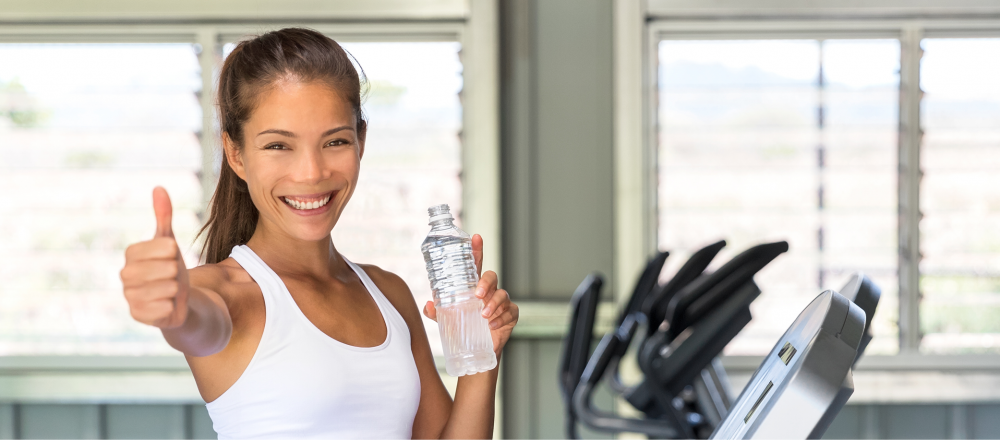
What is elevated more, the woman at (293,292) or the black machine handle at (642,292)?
the woman at (293,292)

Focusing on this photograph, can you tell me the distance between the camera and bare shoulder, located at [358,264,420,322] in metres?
1.07

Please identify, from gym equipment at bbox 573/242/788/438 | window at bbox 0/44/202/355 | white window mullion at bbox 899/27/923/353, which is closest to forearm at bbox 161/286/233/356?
gym equipment at bbox 573/242/788/438

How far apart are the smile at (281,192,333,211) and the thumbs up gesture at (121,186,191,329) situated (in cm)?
22

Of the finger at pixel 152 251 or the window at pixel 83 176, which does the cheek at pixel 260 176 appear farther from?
the window at pixel 83 176

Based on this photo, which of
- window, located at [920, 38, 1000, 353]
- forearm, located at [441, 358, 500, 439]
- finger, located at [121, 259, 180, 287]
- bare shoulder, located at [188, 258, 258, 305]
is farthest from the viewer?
window, located at [920, 38, 1000, 353]

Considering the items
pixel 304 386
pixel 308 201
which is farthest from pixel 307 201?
pixel 304 386

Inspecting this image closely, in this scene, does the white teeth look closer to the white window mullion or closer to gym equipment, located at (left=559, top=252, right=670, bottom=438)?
gym equipment, located at (left=559, top=252, right=670, bottom=438)

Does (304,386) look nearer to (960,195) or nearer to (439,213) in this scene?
(439,213)

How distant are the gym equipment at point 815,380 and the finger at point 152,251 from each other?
1.63 ft

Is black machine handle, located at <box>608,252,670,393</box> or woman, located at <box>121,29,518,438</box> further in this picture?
black machine handle, located at <box>608,252,670,393</box>

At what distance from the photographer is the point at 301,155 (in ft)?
2.67

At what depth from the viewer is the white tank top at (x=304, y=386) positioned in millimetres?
800

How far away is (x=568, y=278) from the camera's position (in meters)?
2.54

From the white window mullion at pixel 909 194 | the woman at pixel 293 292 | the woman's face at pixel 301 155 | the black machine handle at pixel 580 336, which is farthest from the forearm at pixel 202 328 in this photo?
the white window mullion at pixel 909 194
